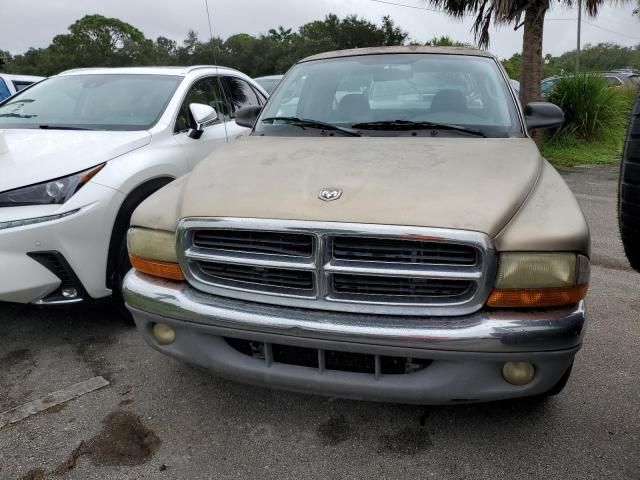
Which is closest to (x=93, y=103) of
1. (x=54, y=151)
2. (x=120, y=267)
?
(x=54, y=151)

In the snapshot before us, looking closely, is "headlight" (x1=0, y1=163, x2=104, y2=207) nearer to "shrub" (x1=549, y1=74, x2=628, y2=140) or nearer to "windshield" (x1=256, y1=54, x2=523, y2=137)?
"windshield" (x1=256, y1=54, x2=523, y2=137)

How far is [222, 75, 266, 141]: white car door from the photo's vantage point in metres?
5.02

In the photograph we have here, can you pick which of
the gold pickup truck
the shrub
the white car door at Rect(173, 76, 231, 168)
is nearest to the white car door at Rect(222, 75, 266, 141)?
the white car door at Rect(173, 76, 231, 168)

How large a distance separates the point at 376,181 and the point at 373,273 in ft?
1.56

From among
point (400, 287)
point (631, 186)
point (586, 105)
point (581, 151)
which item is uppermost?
point (631, 186)

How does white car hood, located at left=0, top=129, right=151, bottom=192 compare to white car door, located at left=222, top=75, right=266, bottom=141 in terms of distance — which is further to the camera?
white car door, located at left=222, top=75, right=266, bottom=141

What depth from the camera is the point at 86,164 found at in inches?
127

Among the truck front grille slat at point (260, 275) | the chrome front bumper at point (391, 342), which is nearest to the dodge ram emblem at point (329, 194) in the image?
the truck front grille slat at point (260, 275)

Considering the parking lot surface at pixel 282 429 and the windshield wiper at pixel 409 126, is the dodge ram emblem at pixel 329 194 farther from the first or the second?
the windshield wiper at pixel 409 126

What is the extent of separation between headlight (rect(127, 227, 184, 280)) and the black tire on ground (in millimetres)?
1822

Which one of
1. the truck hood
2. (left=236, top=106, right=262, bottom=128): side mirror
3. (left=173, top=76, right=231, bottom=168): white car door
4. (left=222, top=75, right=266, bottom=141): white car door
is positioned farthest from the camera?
(left=222, top=75, right=266, bottom=141): white car door

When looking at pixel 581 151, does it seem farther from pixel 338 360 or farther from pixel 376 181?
pixel 338 360

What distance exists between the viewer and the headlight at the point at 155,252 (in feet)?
7.68

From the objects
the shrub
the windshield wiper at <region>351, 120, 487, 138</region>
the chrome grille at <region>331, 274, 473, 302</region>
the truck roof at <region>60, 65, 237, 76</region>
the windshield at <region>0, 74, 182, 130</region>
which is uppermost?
the truck roof at <region>60, 65, 237, 76</region>
